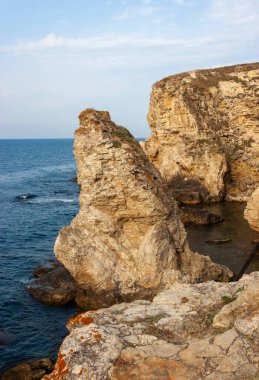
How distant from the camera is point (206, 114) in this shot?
6175 cm

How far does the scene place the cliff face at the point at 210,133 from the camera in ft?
188

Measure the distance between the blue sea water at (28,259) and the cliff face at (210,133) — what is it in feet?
59.3

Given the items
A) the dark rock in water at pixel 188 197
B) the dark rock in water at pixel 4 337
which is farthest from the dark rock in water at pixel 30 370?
the dark rock in water at pixel 188 197

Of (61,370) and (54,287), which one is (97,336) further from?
(54,287)

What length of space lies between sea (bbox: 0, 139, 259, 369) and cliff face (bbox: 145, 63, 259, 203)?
18.4 ft

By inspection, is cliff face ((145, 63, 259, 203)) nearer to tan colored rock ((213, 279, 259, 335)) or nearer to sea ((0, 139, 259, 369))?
sea ((0, 139, 259, 369))

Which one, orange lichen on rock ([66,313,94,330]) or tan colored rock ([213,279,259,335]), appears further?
orange lichen on rock ([66,313,94,330])

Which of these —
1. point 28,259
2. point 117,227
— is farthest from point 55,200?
point 117,227

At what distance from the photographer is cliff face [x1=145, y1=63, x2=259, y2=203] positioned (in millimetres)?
57375

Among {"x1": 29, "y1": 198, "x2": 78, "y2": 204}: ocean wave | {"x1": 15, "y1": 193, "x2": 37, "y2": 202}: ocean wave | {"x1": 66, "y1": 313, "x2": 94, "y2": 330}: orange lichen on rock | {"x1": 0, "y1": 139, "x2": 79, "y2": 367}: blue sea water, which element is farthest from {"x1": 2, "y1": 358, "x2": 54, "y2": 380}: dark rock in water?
{"x1": 15, "y1": 193, "x2": 37, "y2": 202}: ocean wave

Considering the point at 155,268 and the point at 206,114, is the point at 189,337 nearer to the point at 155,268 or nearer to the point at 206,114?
the point at 155,268

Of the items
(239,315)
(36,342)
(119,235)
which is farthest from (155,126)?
(239,315)

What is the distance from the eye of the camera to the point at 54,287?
2839 cm

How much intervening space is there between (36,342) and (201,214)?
1082 inches
